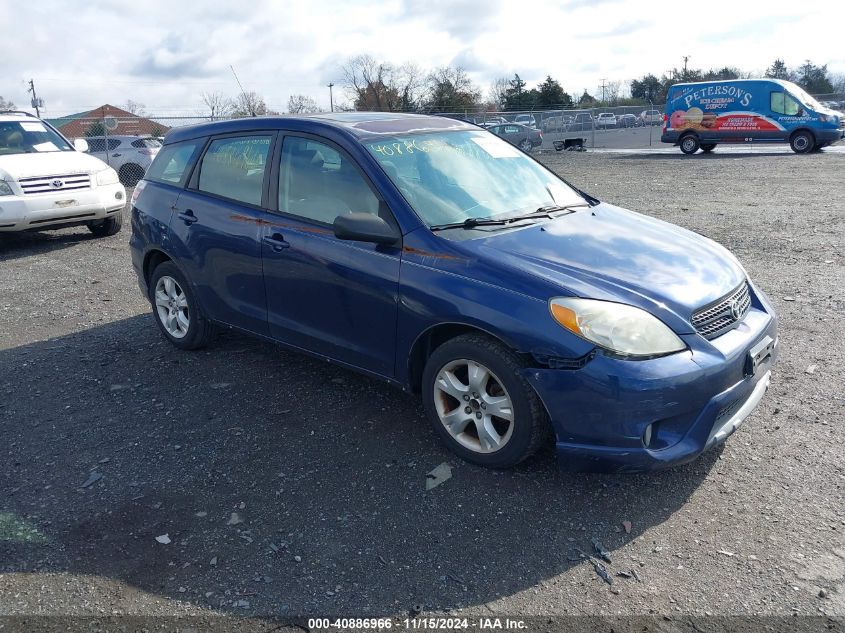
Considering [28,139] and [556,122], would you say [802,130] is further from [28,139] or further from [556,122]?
[28,139]

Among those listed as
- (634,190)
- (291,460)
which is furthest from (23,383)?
(634,190)

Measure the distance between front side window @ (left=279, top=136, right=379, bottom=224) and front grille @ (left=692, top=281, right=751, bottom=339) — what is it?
72.4 inches

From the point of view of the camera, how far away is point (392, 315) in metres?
3.98

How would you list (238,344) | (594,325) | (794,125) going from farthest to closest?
(794,125), (238,344), (594,325)

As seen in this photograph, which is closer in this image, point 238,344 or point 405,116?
point 405,116

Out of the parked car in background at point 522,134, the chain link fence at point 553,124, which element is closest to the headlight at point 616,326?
the chain link fence at point 553,124

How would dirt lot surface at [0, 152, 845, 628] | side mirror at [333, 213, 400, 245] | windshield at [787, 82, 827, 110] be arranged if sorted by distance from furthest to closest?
windshield at [787, 82, 827, 110] < side mirror at [333, 213, 400, 245] < dirt lot surface at [0, 152, 845, 628]

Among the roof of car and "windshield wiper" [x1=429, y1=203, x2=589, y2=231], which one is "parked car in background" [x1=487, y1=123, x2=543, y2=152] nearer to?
the roof of car

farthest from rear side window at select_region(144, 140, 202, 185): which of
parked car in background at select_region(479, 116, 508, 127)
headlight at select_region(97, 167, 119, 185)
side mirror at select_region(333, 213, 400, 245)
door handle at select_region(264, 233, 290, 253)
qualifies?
parked car in background at select_region(479, 116, 508, 127)

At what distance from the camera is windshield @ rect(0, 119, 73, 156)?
10.5m

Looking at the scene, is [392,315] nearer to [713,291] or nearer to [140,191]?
[713,291]

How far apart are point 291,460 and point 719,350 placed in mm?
2295

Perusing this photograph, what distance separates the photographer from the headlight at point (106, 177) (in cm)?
1077

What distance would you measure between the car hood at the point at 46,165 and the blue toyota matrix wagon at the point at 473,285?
567 centimetres
